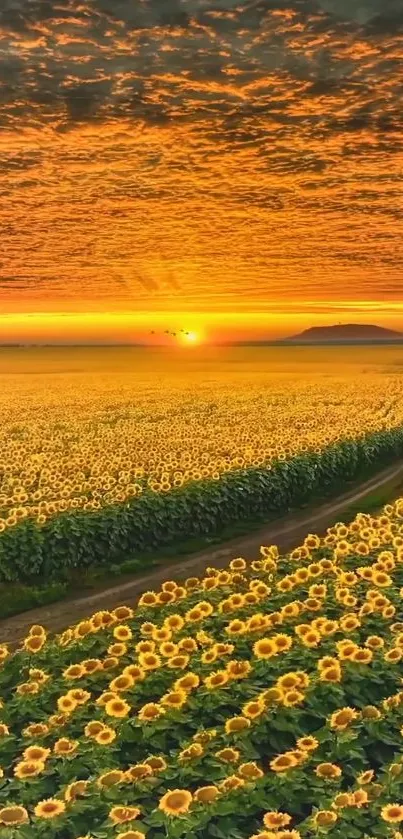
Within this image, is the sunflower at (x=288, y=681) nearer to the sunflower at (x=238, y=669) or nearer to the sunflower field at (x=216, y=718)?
the sunflower field at (x=216, y=718)

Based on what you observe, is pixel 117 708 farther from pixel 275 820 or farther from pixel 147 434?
pixel 147 434

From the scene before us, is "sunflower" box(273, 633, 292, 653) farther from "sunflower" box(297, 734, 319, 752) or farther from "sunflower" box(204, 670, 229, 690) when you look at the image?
"sunflower" box(297, 734, 319, 752)

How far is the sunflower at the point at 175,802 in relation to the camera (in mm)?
5352

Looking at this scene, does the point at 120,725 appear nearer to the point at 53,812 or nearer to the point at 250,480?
the point at 53,812

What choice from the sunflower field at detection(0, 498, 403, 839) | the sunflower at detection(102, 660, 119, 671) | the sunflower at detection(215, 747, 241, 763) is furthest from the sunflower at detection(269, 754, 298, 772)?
the sunflower at detection(102, 660, 119, 671)

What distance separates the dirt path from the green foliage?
64cm

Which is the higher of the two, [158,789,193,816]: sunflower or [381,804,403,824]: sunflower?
[158,789,193,816]: sunflower

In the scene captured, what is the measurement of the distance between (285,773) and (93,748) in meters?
1.46

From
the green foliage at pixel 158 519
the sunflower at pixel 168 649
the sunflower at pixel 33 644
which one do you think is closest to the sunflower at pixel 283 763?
the sunflower at pixel 168 649

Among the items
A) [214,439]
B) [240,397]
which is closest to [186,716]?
[214,439]

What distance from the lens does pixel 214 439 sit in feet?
85.6

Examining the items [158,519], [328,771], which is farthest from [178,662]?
[158,519]

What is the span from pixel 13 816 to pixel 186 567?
11.3m

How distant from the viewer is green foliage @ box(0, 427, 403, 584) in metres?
15.4
